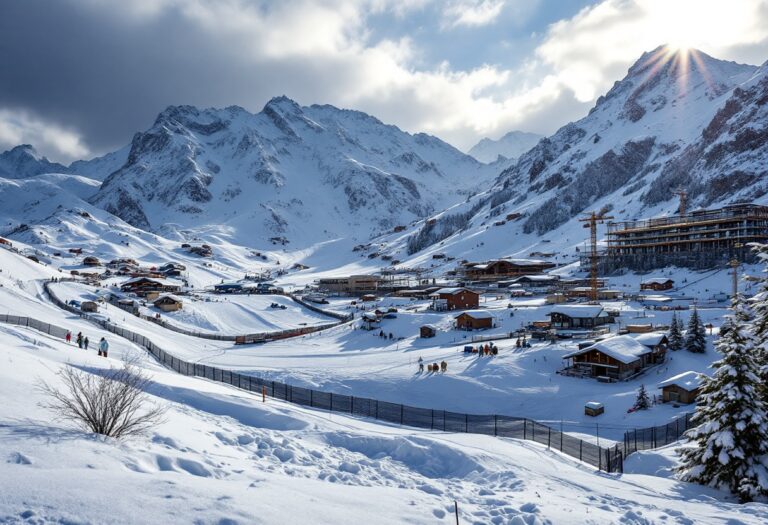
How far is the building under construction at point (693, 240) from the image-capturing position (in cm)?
9506

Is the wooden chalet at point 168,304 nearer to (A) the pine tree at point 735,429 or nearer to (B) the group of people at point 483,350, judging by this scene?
(B) the group of people at point 483,350

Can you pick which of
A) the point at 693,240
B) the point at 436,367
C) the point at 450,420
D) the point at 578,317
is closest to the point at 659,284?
the point at 693,240

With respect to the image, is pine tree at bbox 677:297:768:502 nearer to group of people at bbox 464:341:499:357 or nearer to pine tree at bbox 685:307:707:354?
group of people at bbox 464:341:499:357

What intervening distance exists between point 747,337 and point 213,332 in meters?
70.3

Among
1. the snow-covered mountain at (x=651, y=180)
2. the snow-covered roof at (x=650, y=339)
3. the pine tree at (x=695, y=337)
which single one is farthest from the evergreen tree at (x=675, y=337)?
the snow-covered mountain at (x=651, y=180)

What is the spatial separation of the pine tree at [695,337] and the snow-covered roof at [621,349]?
211 inches

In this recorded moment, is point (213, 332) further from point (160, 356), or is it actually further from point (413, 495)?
point (413, 495)

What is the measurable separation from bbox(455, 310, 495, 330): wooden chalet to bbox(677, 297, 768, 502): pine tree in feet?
149

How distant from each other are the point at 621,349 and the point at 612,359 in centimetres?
197

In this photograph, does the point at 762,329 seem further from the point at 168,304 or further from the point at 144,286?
the point at 144,286

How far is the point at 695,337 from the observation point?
4738 centimetres

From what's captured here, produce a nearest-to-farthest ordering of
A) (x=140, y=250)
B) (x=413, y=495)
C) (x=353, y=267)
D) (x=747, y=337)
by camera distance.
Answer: (x=413, y=495) → (x=747, y=337) → (x=140, y=250) → (x=353, y=267)

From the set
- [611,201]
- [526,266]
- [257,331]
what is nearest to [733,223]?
[526,266]

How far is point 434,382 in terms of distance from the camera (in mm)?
42969
